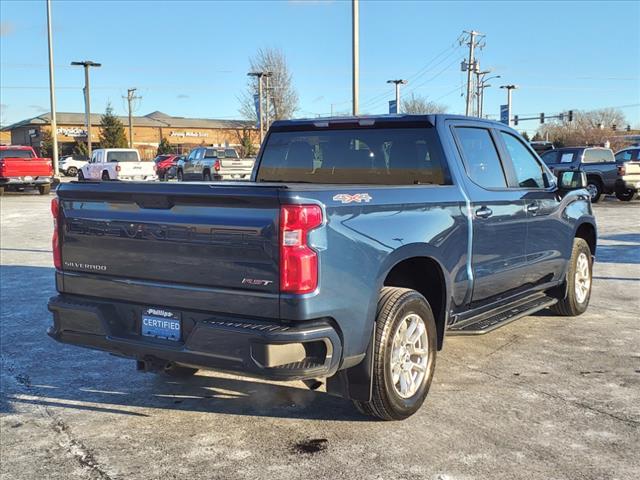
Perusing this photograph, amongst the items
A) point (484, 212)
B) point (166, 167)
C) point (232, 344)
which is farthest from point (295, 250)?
point (166, 167)

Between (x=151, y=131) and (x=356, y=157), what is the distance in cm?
8127

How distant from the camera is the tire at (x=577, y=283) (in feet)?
21.7

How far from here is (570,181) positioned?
6.09 m

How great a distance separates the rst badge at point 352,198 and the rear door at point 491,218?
4.38ft

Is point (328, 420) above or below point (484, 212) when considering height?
below

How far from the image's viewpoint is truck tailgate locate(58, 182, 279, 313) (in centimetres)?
338

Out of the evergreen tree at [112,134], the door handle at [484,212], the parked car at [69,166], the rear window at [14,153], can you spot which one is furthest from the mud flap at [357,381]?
the evergreen tree at [112,134]

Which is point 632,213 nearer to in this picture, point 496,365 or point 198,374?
point 496,365

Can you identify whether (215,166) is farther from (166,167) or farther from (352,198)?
(352,198)

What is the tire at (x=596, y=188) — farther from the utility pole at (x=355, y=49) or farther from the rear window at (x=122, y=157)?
the rear window at (x=122, y=157)

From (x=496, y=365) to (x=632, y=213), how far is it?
50.4ft

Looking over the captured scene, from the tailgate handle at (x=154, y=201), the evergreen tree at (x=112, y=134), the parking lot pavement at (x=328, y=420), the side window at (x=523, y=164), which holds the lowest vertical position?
the parking lot pavement at (x=328, y=420)

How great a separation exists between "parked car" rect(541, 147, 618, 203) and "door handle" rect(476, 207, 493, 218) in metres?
18.9

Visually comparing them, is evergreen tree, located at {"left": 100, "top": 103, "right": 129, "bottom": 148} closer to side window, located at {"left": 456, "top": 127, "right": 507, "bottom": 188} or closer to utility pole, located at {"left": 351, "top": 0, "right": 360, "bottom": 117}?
utility pole, located at {"left": 351, "top": 0, "right": 360, "bottom": 117}
